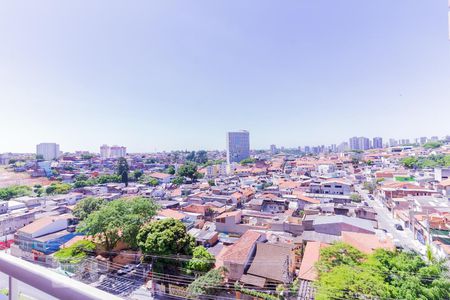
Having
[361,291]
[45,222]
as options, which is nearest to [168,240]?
[361,291]

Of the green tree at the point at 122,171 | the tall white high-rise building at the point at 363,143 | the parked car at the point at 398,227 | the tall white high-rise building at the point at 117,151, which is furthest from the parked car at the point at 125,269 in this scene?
the tall white high-rise building at the point at 363,143

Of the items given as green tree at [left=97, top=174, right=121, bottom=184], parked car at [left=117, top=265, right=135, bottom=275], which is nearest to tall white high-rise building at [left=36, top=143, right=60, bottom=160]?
green tree at [left=97, top=174, right=121, bottom=184]

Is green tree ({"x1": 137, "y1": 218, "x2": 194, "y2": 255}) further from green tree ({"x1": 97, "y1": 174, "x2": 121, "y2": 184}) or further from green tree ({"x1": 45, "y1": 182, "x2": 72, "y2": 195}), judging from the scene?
green tree ({"x1": 97, "y1": 174, "x2": 121, "y2": 184})

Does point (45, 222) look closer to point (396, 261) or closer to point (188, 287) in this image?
point (188, 287)

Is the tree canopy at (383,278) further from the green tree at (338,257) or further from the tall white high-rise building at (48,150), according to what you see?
the tall white high-rise building at (48,150)

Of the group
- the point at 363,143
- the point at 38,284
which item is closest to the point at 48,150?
the point at 38,284

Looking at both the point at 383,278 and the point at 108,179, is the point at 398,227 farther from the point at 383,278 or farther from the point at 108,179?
the point at 108,179

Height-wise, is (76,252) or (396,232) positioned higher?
(76,252)
